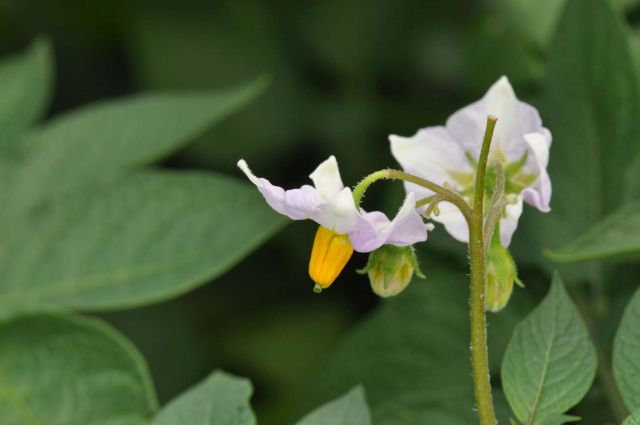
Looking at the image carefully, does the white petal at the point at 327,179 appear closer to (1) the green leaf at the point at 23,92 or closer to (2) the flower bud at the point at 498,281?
(2) the flower bud at the point at 498,281

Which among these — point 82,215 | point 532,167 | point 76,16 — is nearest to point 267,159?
point 76,16

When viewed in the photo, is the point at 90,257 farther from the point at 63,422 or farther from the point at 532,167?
the point at 532,167

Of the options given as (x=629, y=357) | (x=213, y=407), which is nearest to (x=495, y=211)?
(x=629, y=357)

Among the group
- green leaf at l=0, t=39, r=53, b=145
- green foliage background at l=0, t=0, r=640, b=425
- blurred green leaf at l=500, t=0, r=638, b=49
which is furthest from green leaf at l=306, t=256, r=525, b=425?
green leaf at l=0, t=39, r=53, b=145

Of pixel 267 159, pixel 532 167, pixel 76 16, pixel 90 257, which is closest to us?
pixel 532 167

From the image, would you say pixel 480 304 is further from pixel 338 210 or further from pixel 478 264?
pixel 338 210

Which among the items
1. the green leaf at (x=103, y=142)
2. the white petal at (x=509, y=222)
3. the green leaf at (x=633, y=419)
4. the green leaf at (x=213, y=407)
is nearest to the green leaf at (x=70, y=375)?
the green leaf at (x=213, y=407)
